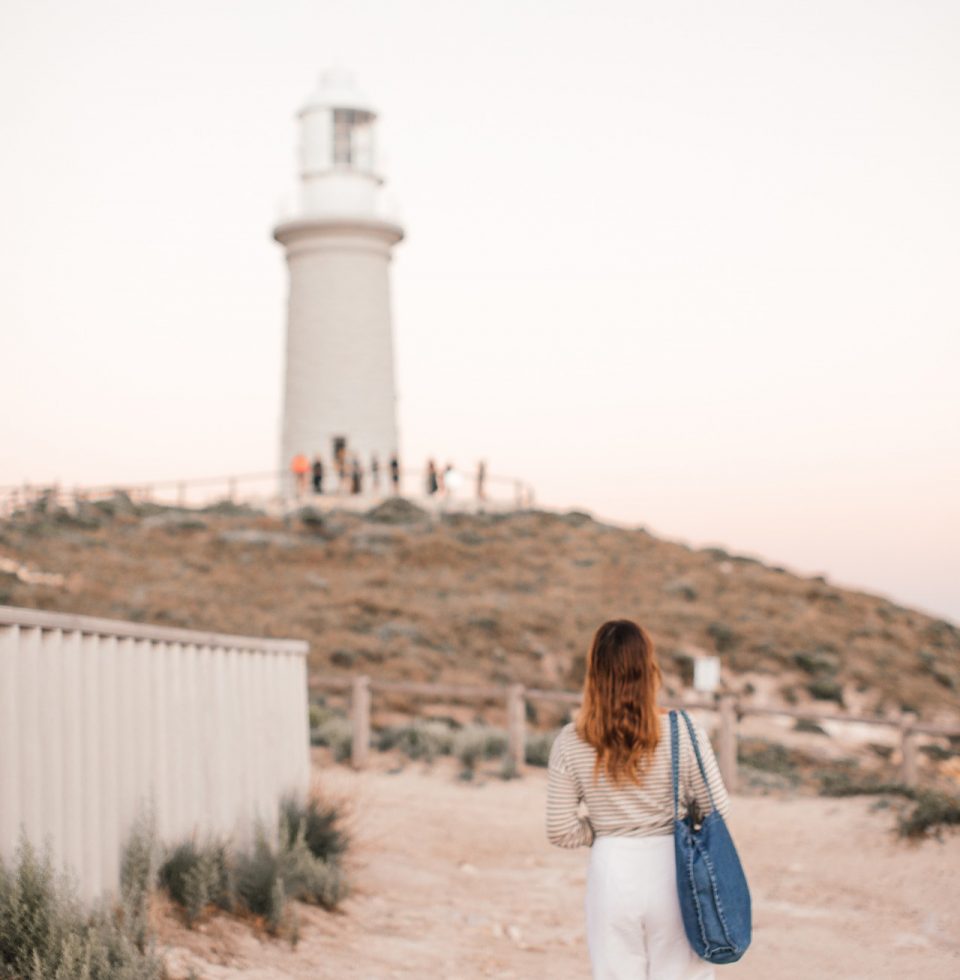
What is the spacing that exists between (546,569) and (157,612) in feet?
39.6

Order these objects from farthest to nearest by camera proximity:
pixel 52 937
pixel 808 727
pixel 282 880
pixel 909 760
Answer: pixel 808 727
pixel 909 760
pixel 282 880
pixel 52 937

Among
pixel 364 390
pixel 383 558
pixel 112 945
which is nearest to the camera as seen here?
pixel 112 945

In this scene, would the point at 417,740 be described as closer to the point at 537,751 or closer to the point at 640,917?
the point at 537,751

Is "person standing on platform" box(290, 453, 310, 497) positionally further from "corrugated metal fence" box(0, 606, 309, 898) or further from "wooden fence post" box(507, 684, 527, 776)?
"corrugated metal fence" box(0, 606, 309, 898)

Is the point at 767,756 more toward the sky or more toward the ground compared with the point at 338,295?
more toward the ground

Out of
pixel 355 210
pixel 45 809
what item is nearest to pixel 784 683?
pixel 355 210

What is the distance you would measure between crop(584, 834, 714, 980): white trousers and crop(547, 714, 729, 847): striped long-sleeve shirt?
2.2 inches

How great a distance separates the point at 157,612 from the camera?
29.1 m

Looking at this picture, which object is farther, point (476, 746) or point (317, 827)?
point (476, 746)

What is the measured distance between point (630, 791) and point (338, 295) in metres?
39.2

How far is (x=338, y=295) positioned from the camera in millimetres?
42469

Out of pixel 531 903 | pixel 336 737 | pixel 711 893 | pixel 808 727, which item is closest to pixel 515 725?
pixel 336 737

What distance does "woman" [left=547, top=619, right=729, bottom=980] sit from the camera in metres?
4.09

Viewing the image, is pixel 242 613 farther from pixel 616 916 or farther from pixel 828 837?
pixel 616 916
